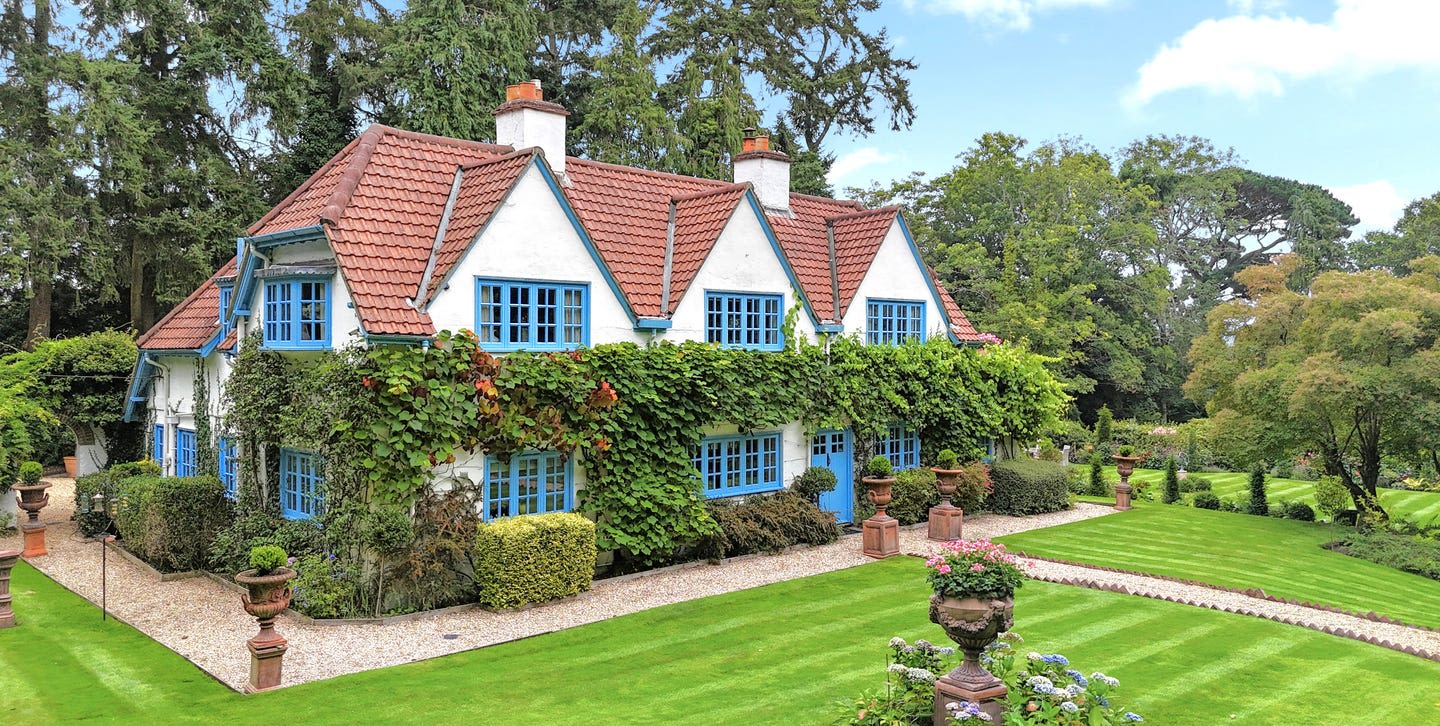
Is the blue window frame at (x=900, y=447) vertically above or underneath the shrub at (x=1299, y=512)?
above

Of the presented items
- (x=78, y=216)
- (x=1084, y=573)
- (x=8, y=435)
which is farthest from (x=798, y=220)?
(x=78, y=216)

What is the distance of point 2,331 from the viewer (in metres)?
34.4

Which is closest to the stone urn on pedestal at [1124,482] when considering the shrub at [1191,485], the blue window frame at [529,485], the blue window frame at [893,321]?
the shrub at [1191,485]

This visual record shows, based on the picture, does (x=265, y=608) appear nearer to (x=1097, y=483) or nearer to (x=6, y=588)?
(x=6, y=588)

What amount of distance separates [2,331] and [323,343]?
90.6 ft

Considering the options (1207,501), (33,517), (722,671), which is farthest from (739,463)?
(1207,501)

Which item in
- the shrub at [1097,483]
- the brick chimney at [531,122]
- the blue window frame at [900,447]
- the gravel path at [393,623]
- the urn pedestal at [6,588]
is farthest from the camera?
the shrub at [1097,483]

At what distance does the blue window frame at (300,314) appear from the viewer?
1523 centimetres

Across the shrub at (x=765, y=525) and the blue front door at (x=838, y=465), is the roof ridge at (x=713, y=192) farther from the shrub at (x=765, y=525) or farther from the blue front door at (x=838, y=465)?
the shrub at (x=765, y=525)

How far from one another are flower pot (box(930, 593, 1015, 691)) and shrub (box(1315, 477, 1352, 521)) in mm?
19425

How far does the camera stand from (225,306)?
63.3 ft

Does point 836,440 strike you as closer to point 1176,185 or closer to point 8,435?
point 8,435

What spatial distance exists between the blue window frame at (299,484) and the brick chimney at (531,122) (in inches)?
272

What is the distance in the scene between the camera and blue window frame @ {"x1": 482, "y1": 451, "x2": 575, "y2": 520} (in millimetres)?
15727
